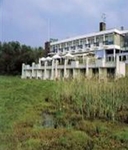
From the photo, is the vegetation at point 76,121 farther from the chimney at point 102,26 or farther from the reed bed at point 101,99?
the chimney at point 102,26

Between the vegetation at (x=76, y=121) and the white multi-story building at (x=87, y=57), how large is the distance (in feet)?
44.8

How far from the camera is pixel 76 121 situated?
775cm

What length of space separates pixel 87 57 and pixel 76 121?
20073 millimetres

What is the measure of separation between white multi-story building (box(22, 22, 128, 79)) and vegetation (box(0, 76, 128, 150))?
13.7 meters

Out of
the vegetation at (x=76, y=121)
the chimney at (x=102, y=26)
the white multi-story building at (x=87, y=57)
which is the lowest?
the vegetation at (x=76, y=121)

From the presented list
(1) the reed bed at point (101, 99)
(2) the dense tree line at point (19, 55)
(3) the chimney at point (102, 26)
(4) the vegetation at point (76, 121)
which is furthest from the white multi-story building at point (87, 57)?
(1) the reed bed at point (101, 99)

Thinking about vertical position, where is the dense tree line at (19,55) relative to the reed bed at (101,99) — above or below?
above

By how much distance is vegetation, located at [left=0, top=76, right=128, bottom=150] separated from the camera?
537 centimetres

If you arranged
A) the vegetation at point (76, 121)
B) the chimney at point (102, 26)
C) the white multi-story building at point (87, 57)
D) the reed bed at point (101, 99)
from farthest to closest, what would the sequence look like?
the chimney at point (102, 26), the white multi-story building at point (87, 57), the reed bed at point (101, 99), the vegetation at point (76, 121)

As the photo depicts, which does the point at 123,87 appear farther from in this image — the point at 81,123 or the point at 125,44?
the point at 125,44

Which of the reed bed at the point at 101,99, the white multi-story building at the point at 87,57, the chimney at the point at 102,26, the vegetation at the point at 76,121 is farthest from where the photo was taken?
the chimney at the point at 102,26

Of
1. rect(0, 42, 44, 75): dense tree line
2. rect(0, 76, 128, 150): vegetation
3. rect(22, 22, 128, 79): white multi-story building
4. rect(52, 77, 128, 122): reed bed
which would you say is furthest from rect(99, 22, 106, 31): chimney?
rect(52, 77, 128, 122): reed bed

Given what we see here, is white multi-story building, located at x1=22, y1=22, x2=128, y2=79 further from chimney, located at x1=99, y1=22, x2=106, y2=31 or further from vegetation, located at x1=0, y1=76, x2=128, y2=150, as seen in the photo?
vegetation, located at x1=0, y1=76, x2=128, y2=150

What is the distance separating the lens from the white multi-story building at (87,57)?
85.2ft
